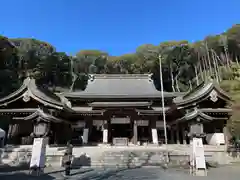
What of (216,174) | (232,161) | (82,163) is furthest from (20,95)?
(232,161)

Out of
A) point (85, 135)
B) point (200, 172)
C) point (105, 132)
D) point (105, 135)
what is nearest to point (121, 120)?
point (105, 132)

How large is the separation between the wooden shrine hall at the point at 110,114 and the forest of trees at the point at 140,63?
71.8 feet

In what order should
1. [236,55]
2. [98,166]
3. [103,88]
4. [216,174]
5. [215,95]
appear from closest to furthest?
[216,174] → [98,166] → [215,95] → [103,88] → [236,55]

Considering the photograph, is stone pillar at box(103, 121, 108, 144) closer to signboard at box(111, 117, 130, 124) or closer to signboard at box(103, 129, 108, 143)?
signboard at box(103, 129, 108, 143)

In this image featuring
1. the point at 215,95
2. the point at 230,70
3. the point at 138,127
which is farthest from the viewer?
the point at 230,70

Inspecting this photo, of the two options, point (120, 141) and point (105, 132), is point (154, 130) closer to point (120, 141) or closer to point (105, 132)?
point (120, 141)

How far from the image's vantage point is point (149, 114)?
1648 cm

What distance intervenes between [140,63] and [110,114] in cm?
3339

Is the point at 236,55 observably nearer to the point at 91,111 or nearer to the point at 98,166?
the point at 91,111

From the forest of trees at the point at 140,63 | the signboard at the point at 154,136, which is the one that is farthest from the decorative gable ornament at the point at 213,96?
the forest of trees at the point at 140,63

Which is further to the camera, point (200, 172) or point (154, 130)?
point (154, 130)

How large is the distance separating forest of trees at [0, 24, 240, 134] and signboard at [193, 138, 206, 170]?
98.4ft

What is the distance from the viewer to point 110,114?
1703 cm

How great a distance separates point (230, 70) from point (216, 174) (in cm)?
3224
